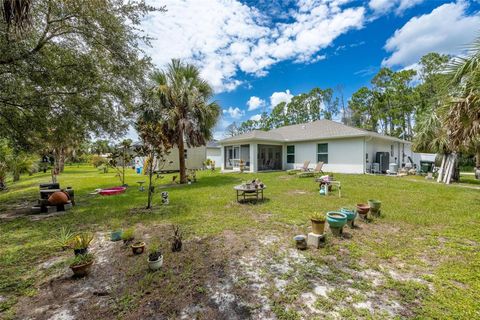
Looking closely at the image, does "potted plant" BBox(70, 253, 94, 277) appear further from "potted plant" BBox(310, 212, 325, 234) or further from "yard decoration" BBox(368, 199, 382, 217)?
"yard decoration" BBox(368, 199, 382, 217)

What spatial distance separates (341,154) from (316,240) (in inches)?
503

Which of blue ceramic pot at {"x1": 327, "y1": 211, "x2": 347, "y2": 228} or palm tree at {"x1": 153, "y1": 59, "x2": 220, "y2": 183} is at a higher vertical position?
palm tree at {"x1": 153, "y1": 59, "x2": 220, "y2": 183}

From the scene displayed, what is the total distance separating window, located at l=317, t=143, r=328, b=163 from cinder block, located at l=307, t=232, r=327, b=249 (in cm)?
1297

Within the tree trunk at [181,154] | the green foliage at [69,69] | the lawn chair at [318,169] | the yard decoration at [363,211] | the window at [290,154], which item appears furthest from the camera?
the window at [290,154]

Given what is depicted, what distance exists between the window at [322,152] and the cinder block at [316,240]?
42.5 ft

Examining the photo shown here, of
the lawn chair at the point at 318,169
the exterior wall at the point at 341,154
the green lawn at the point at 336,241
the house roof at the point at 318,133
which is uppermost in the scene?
the house roof at the point at 318,133

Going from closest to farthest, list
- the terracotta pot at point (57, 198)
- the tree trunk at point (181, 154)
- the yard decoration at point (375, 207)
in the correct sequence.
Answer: the yard decoration at point (375, 207) → the terracotta pot at point (57, 198) → the tree trunk at point (181, 154)

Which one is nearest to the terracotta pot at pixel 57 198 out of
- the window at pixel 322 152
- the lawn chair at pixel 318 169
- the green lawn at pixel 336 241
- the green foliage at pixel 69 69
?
the green lawn at pixel 336 241

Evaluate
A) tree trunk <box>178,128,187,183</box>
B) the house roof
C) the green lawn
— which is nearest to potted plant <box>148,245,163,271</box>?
the green lawn

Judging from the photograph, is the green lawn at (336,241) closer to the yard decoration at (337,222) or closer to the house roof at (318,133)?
the yard decoration at (337,222)

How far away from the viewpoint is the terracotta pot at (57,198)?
6.69m

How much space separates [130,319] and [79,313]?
2.11ft

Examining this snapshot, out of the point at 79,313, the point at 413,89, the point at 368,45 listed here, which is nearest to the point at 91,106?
the point at 79,313

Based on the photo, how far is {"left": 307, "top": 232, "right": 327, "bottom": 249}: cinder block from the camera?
12.7 ft
